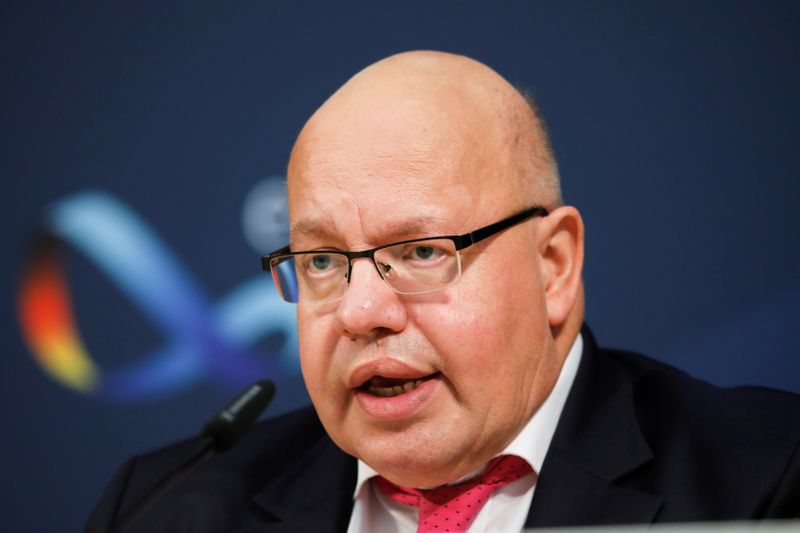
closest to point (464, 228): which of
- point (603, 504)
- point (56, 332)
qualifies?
point (603, 504)

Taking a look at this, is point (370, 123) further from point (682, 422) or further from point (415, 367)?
point (682, 422)

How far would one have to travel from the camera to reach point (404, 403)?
5.24 feet

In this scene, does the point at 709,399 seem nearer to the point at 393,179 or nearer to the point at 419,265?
the point at 419,265

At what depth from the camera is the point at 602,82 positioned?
2.41 metres

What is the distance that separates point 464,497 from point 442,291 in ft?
1.39


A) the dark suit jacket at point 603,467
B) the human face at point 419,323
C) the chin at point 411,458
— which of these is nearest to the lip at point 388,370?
the human face at point 419,323

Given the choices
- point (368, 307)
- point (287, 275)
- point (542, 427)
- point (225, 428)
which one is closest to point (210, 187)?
point (287, 275)

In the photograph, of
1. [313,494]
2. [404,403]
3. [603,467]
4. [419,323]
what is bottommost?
[313,494]

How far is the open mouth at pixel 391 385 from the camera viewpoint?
1625 millimetres

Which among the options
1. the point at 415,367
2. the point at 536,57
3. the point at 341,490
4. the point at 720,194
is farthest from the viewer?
the point at 536,57

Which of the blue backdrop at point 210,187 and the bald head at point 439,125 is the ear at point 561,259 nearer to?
the bald head at point 439,125

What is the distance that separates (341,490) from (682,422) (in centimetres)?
71

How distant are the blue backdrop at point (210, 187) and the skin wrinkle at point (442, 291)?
65 cm

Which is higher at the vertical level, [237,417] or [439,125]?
[439,125]
